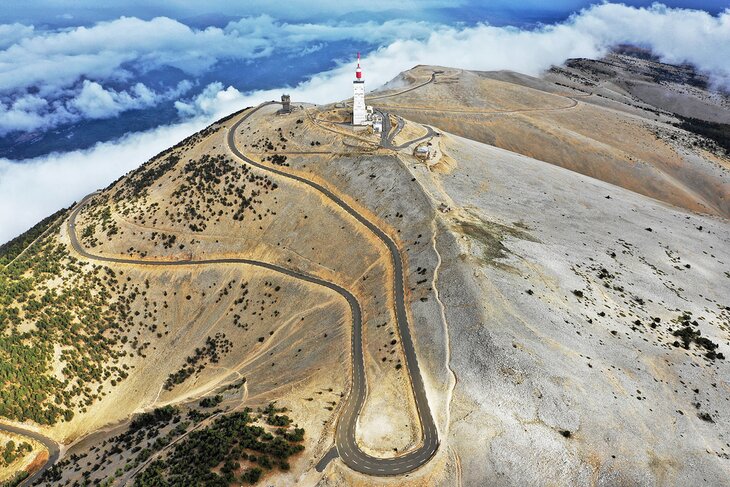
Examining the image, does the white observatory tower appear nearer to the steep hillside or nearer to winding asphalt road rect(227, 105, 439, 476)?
winding asphalt road rect(227, 105, 439, 476)

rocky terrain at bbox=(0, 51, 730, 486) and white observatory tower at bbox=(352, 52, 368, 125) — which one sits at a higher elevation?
white observatory tower at bbox=(352, 52, 368, 125)

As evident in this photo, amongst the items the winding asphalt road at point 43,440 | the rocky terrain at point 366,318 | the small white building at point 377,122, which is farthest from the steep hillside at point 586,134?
the winding asphalt road at point 43,440

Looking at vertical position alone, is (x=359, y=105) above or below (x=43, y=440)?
above

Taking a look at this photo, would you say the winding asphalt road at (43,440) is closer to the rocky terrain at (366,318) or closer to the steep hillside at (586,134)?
the rocky terrain at (366,318)

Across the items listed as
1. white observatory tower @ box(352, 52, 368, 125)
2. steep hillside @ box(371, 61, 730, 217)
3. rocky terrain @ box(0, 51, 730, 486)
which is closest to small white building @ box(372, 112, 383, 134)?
white observatory tower @ box(352, 52, 368, 125)

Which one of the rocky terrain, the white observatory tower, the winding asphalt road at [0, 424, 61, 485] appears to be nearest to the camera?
→ the rocky terrain

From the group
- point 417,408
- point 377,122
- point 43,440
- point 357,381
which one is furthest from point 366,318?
point 377,122

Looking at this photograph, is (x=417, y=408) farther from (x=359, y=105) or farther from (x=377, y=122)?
(x=359, y=105)

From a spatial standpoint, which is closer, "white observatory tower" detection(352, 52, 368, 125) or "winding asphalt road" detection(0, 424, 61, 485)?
"winding asphalt road" detection(0, 424, 61, 485)

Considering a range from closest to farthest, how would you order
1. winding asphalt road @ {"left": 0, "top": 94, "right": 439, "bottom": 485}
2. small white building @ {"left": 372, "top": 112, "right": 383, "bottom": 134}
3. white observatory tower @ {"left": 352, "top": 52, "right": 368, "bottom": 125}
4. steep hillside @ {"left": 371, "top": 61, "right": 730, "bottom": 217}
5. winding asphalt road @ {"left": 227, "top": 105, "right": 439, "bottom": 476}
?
winding asphalt road @ {"left": 227, "top": 105, "right": 439, "bottom": 476} → winding asphalt road @ {"left": 0, "top": 94, "right": 439, "bottom": 485} → white observatory tower @ {"left": 352, "top": 52, "right": 368, "bottom": 125} → small white building @ {"left": 372, "top": 112, "right": 383, "bottom": 134} → steep hillside @ {"left": 371, "top": 61, "right": 730, "bottom": 217}

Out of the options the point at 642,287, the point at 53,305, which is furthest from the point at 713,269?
the point at 53,305
